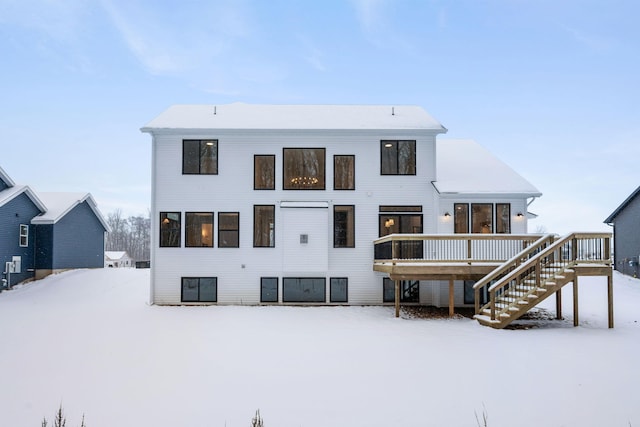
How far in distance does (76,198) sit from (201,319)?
54.5 feet

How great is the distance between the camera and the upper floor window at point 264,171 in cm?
1652

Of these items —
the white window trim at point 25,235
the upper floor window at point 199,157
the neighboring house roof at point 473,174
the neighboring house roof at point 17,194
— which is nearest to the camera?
the neighboring house roof at point 473,174

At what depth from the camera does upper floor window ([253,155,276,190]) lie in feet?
54.2

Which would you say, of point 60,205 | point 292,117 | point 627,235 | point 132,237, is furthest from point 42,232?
point 132,237

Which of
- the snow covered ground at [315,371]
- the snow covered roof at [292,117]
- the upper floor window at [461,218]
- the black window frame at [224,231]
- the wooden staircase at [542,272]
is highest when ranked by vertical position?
the snow covered roof at [292,117]

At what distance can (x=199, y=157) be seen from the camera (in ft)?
54.2

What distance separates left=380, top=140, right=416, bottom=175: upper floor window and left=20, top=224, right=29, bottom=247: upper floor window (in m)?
18.9

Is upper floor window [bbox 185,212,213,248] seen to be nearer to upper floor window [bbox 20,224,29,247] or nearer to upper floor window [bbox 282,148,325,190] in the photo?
upper floor window [bbox 282,148,325,190]

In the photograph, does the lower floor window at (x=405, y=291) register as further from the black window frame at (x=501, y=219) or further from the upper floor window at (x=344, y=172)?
the upper floor window at (x=344, y=172)

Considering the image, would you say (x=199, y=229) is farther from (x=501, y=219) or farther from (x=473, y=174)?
(x=501, y=219)

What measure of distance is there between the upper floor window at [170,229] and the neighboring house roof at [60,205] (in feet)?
34.3

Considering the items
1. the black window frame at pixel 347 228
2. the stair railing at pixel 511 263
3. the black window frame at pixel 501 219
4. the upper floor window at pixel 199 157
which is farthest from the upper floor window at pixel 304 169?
the stair railing at pixel 511 263

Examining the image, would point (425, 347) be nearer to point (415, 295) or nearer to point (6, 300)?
point (415, 295)

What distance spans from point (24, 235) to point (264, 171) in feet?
48.8
